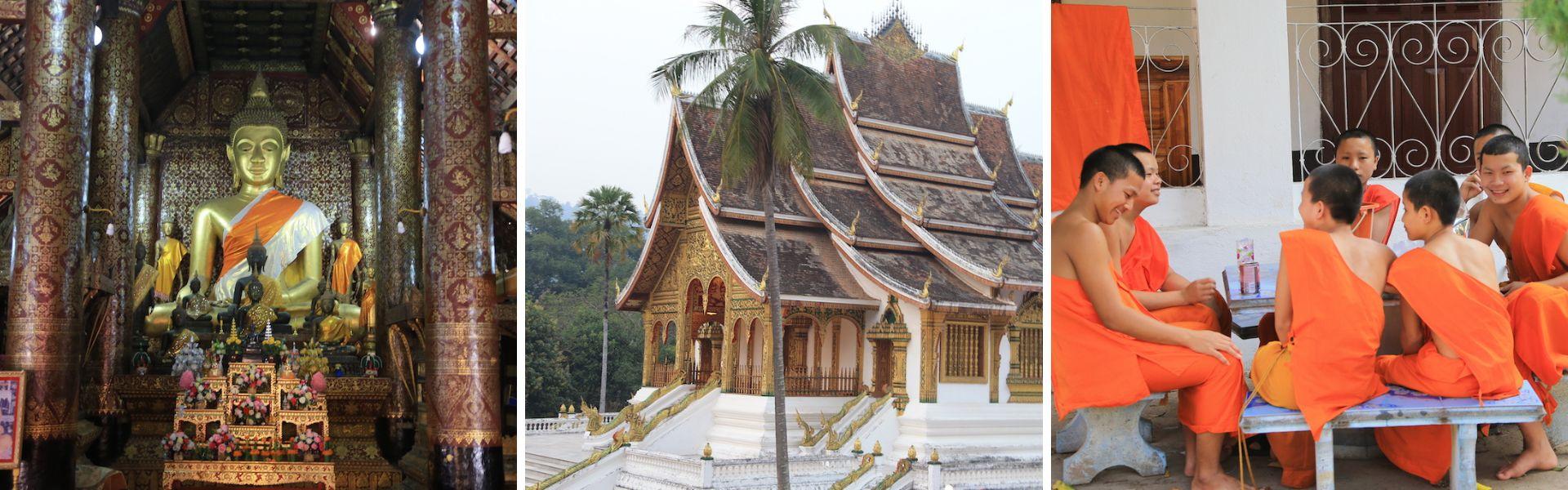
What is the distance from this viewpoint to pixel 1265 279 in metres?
5.58

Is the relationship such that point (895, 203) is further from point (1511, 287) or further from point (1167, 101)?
point (1167, 101)

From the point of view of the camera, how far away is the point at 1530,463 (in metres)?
5.10

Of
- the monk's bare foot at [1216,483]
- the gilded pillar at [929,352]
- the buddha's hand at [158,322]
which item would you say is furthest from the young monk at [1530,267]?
the buddha's hand at [158,322]

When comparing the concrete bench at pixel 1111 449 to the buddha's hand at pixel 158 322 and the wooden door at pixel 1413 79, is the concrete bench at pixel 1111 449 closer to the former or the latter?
the wooden door at pixel 1413 79

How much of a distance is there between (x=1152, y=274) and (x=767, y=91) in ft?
6.12

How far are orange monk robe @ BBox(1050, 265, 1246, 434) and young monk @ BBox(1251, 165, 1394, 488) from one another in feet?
0.67

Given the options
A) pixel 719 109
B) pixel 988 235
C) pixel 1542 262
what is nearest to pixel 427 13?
pixel 719 109

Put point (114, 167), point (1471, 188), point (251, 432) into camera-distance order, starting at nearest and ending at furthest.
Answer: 1. point (1471, 188)
2. point (251, 432)
3. point (114, 167)

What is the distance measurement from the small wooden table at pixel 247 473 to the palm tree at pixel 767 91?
8.57ft

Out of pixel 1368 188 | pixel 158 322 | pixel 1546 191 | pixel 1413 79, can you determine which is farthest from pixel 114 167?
pixel 1413 79

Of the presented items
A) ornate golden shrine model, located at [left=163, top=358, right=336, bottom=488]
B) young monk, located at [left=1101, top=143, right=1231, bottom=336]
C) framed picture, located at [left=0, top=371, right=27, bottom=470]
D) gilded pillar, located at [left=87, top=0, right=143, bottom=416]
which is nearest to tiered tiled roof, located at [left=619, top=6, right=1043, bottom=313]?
young monk, located at [left=1101, top=143, right=1231, bottom=336]

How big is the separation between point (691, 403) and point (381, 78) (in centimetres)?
418

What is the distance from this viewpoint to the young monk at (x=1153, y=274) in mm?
5340

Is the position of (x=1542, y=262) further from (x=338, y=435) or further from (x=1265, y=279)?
(x=338, y=435)
